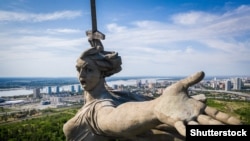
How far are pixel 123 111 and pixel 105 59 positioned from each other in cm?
107

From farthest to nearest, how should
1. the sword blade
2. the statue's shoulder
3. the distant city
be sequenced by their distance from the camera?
the distant city → the sword blade → the statue's shoulder

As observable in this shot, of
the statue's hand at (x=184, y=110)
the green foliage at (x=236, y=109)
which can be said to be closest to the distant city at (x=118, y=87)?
the green foliage at (x=236, y=109)

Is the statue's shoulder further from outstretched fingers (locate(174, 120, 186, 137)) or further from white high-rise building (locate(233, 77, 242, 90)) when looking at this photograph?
white high-rise building (locate(233, 77, 242, 90))

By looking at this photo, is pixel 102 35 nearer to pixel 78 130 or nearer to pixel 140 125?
pixel 78 130

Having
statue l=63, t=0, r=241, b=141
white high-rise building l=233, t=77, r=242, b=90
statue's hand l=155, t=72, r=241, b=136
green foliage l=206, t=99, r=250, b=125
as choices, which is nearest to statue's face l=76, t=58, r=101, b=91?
statue l=63, t=0, r=241, b=141

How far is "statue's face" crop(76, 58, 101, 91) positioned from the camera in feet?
12.4

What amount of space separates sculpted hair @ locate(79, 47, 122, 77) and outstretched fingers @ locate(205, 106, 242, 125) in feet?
5.78

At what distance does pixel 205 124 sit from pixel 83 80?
188cm

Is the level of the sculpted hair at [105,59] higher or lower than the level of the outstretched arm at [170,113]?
higher

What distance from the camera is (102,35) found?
4184 mm

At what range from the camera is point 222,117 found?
91.3 inches

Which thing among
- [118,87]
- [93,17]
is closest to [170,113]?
[93,17]

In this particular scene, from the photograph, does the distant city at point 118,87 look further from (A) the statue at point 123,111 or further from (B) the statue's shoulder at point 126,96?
(A) the statue at point 123,111

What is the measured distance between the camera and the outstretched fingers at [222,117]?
2.27 meters
